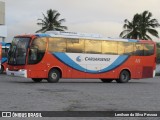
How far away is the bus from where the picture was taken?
28.0 metres

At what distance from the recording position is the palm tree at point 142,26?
74.5 meters

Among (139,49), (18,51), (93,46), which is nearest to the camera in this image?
(18,51)

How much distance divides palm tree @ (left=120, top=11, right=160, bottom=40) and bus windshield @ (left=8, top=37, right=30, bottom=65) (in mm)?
46852

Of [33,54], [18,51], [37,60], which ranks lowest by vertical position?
[37,60]

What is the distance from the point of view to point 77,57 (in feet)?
98.7

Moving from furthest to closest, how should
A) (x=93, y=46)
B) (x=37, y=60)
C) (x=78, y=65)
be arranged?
(x=93, y=46) → (x=78, y=65) → (x=37, y=60)

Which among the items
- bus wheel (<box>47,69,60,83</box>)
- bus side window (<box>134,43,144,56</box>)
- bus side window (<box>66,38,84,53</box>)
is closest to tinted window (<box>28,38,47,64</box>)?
bus wheel (<box>47,69,60,83</box>)

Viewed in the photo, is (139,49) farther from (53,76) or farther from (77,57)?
(53,76)

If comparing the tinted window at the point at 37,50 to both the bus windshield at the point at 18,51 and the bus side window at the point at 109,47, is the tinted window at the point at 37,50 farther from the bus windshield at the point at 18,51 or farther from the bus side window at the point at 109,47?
the bus side window at the point at 109,47

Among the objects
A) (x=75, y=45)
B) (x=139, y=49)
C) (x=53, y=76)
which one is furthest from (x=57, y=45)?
(x=139, y=49)

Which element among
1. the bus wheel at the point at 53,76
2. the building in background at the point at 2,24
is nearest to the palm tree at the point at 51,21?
the building in background at the point at 2,24

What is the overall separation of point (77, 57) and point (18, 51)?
3.80m

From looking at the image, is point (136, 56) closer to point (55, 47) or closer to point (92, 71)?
point (92, 71)

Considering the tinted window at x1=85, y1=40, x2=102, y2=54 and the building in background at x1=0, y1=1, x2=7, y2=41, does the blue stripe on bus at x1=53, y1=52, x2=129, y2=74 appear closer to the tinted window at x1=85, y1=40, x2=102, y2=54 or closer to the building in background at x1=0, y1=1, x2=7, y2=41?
the tinted window at x1=85, y1=40, x2=102, y2=54
